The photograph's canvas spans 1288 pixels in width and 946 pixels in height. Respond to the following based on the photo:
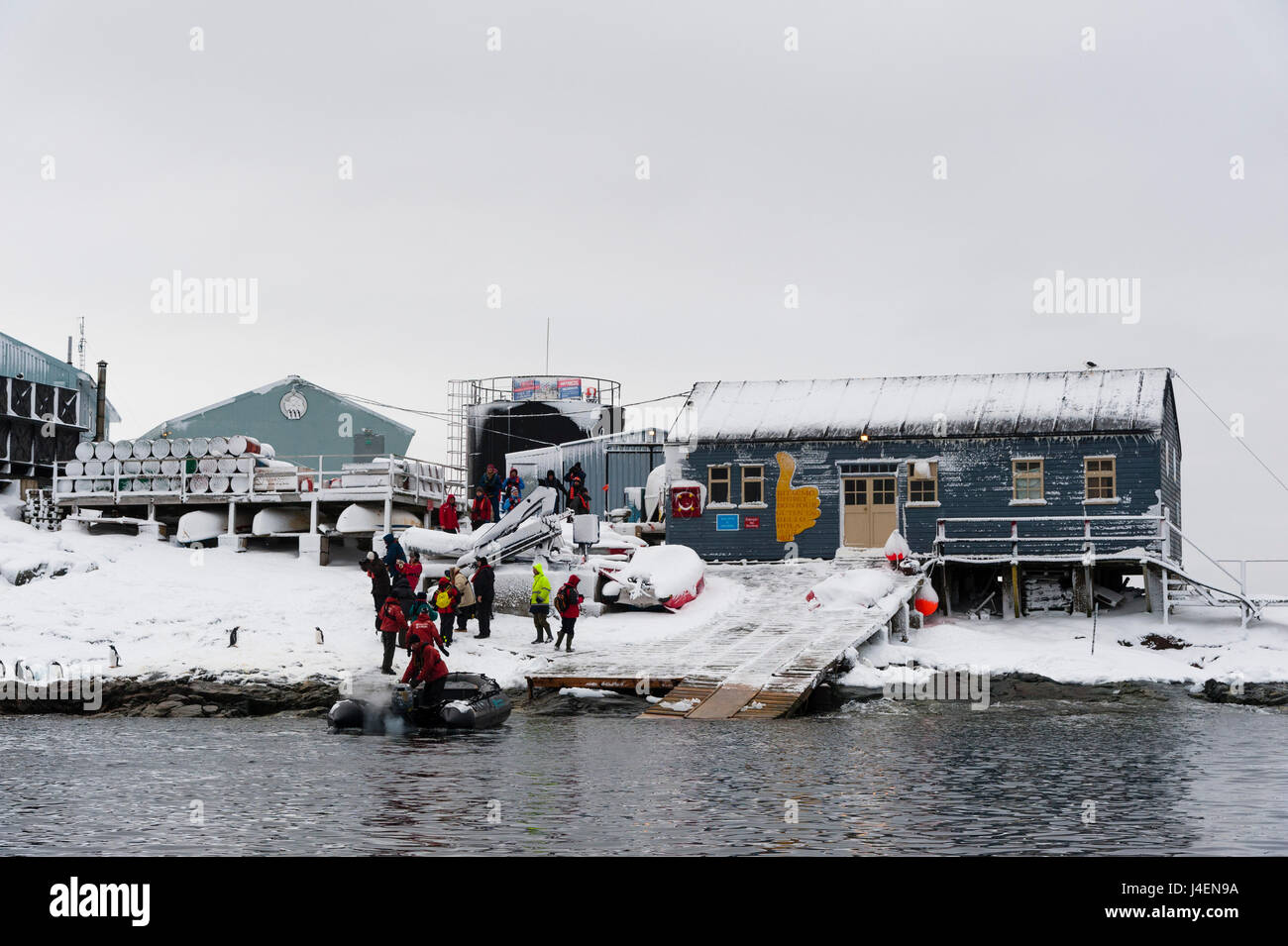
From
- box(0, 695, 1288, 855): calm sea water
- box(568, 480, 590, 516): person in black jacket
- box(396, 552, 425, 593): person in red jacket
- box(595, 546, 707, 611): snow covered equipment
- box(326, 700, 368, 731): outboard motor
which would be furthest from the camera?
box(568, 480, 590, 516): person in black jacket

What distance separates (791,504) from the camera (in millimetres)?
37812

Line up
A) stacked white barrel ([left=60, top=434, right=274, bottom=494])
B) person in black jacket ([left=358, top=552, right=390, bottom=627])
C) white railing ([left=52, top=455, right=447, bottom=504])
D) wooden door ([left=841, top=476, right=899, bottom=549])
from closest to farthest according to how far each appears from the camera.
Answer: person in black jacket ([left=358, top=552, right=390, bottom=627]) < wooden door ([left=841, top=476, right=899, bottom=549]) < white railing ([left=52, top=455, right=447, bottom=504]) < stacked white barrel ([left=60, top=434, right=274, bottom=494])

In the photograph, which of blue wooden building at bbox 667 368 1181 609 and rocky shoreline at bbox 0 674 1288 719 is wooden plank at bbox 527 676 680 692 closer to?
rocky shoreline at bbox 0 674 1288 719

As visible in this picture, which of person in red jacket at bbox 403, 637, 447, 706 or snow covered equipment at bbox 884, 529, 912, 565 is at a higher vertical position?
snow covered equipment at bbox 884, 529, 912, 565

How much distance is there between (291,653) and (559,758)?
34.1ft

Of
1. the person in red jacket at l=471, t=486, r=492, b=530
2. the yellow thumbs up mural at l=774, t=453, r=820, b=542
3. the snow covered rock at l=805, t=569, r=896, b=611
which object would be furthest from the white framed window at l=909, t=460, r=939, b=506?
the person in red jacket at l=471, t=486, r=492, b=530

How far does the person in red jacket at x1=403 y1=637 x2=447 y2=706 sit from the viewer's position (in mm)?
20391

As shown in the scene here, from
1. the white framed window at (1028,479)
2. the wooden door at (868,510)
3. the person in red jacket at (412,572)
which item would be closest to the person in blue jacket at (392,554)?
the person in red jacket at (412,572)

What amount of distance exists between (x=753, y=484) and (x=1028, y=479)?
6999 mm

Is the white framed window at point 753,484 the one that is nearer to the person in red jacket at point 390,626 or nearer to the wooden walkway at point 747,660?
the wooden walkway at point 747,660

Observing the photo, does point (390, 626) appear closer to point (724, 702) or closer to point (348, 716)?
point (348, 716)

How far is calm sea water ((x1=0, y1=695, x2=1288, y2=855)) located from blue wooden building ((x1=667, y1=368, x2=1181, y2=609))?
43.0ft

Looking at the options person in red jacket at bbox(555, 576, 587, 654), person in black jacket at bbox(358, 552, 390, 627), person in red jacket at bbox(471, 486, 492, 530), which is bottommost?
person in red jacket at bbox(555, 576, 587, 654)
